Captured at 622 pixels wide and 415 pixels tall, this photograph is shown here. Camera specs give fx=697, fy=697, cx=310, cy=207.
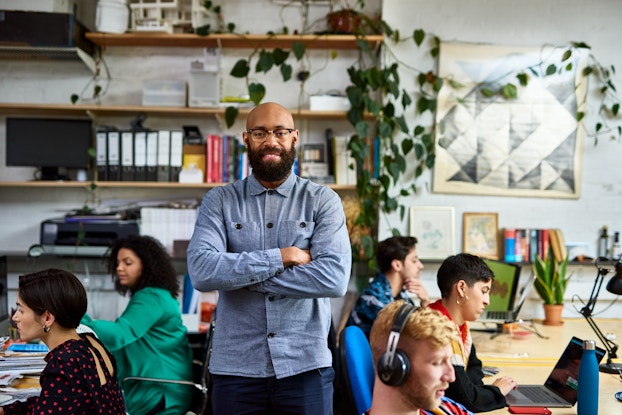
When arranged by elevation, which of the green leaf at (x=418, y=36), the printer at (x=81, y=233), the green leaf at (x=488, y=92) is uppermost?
the green leaf at (x=418, y=36)

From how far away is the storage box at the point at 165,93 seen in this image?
440 centimetres

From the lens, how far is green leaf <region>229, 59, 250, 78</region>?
4.32 m

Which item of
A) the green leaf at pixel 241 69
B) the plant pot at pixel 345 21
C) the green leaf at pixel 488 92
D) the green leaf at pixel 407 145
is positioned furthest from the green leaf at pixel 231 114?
the green leaf at pixel 488 92

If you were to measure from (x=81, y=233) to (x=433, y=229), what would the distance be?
221 cm

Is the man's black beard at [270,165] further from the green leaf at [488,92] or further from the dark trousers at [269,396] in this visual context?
the green leaf at [488,92]

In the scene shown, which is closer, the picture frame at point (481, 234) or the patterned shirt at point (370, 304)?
the patterned shirt at point (370, 304)

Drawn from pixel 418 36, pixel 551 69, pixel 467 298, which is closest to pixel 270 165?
pixel 467 298

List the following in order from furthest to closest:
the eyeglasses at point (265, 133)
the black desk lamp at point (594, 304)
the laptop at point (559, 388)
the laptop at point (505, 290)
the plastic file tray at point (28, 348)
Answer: the laptop at point (505, 290) < the plastic file tray at point (28, 348) < the black desk lamp at point (594, 304) < the laptop at point (559, 388) < the eyeglasses at point (265, 133)

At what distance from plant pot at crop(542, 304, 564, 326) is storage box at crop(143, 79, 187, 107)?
2.57 meters

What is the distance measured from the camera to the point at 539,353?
3.35 m

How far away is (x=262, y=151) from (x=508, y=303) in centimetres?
224

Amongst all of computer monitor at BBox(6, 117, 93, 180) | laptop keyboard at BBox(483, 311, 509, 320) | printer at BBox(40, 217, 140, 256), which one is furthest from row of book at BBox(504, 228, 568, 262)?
computer monitor at BBox(6, 117, 93, 180)

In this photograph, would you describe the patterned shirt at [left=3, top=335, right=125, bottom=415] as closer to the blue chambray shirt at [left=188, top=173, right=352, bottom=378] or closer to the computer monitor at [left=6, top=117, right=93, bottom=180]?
the blue chambray shirt at [left=188, top=173, right=352, bottom=378]

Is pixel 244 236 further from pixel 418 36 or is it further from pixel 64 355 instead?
pixel 418 36
